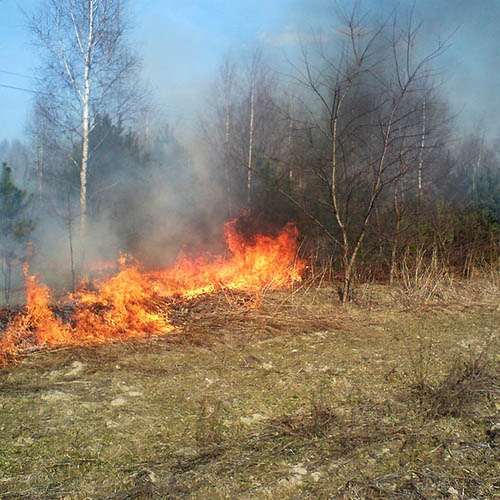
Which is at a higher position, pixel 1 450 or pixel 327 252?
pixel 327 252

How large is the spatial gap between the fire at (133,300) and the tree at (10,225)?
290cm

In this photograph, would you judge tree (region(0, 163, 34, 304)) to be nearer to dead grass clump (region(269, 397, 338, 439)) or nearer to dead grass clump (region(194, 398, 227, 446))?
dead grass clump (region(194, 398, 227, 446))

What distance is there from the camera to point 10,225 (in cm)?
884

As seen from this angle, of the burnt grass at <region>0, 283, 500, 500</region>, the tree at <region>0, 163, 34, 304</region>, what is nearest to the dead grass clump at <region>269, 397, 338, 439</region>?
the burnt grass at <region>0, 283, 500, 500</region>

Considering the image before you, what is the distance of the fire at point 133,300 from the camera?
14.6ft

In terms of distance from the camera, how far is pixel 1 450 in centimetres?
253

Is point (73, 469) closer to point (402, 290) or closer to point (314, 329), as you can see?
point (314, 329)

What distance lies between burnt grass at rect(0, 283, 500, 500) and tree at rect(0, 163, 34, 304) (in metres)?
5.58

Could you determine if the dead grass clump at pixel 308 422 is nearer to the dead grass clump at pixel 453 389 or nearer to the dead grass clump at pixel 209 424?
the dead grass clump at pixel 209 424

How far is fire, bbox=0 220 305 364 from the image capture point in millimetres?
4465

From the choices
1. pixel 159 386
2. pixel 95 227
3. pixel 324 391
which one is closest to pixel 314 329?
pixel 324 391

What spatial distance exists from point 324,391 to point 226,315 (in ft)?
6.53

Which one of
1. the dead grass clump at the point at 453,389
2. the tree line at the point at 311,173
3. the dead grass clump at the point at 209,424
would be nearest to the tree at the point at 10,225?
the tree line at the point at 311,173

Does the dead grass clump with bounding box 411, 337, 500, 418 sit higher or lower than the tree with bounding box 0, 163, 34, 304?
lower
